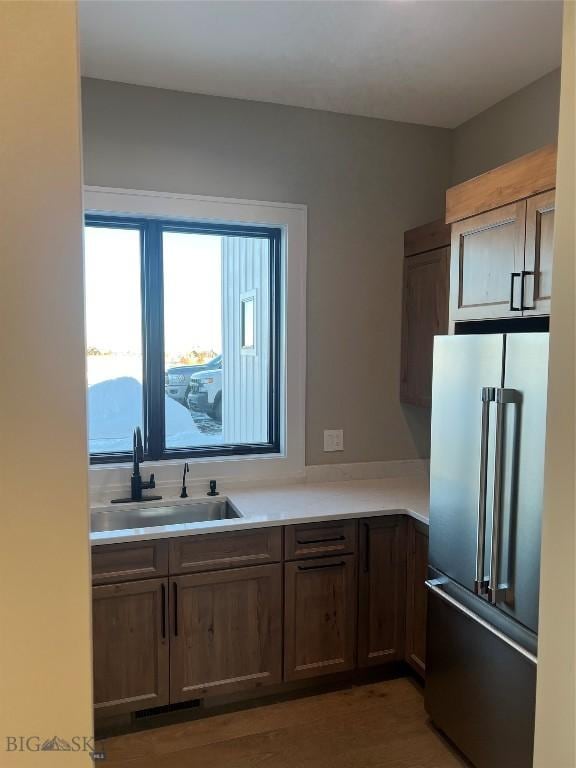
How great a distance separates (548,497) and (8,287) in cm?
101

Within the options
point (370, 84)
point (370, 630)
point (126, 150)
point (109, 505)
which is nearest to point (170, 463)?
point (109, 505)

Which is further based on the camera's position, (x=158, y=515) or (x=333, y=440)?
(x=333, y=440)

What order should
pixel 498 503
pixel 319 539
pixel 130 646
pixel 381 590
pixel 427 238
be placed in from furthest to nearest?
pixel 427 238 < pixel 381 590 < pixel 319 539 < pixel 130 646 < pixel 498 503

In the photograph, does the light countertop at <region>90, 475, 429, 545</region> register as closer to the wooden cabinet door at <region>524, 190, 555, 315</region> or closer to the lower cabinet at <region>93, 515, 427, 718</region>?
the lower cabinet at <region>93, 515, 427, 718</region>

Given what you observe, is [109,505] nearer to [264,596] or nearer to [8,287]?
[264,596]

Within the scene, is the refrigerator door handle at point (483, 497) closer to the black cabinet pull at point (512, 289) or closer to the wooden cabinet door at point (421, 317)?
the black cabinet pull at point (512, 289)

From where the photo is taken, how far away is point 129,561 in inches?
90.4

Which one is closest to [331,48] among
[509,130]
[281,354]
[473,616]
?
[509,130]

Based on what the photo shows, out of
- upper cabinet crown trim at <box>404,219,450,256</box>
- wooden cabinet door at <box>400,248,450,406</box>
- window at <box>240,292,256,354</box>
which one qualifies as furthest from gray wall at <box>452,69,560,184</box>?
window at <box>240,292,256,354</box>

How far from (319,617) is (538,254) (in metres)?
1.79

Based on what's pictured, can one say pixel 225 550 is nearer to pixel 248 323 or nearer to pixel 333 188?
pixel 248 323

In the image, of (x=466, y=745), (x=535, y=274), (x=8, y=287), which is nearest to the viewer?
(x=8, y=287)

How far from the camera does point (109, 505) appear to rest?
8.75ft

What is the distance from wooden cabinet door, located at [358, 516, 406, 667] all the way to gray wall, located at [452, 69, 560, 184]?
191 cm
